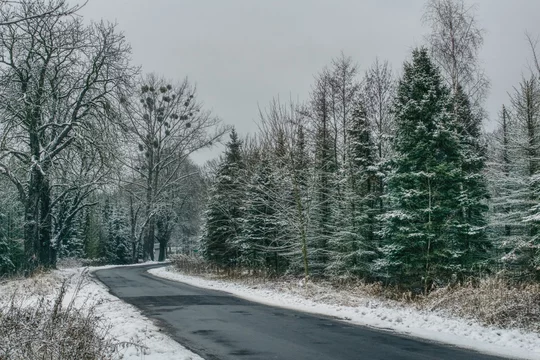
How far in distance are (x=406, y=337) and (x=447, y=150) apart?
42.4 feet

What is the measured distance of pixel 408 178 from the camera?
20109mm

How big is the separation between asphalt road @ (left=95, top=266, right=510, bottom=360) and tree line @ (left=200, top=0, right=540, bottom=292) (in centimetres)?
833

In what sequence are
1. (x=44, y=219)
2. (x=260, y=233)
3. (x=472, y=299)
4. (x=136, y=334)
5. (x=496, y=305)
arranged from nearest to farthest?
1. (x=136, y=334)
2. (x=496, y=305)
3. (x=472, y=299)
4. (x=44, y=219)
5. (x=260, y=233)

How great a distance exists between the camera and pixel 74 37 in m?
19.3

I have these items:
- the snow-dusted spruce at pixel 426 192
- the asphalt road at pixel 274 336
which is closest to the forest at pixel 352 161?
the snow-dusted spruce at pixel 426 192

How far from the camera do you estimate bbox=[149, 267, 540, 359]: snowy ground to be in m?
9.09

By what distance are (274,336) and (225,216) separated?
24.3 metres

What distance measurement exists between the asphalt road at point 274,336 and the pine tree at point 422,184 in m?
7.76

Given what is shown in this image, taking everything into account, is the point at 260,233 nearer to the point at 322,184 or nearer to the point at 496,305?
the point at 322,184

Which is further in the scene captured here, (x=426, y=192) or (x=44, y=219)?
(x=44, y=219)

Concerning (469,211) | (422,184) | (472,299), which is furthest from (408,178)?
(472,299)

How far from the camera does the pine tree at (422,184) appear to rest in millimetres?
19500

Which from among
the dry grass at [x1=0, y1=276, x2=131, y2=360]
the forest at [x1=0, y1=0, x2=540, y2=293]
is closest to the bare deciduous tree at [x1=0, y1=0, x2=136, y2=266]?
the forest at [x1=0, y1=0, x2=540, y2=293]

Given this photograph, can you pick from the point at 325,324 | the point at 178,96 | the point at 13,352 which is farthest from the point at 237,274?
the point at 178,96
